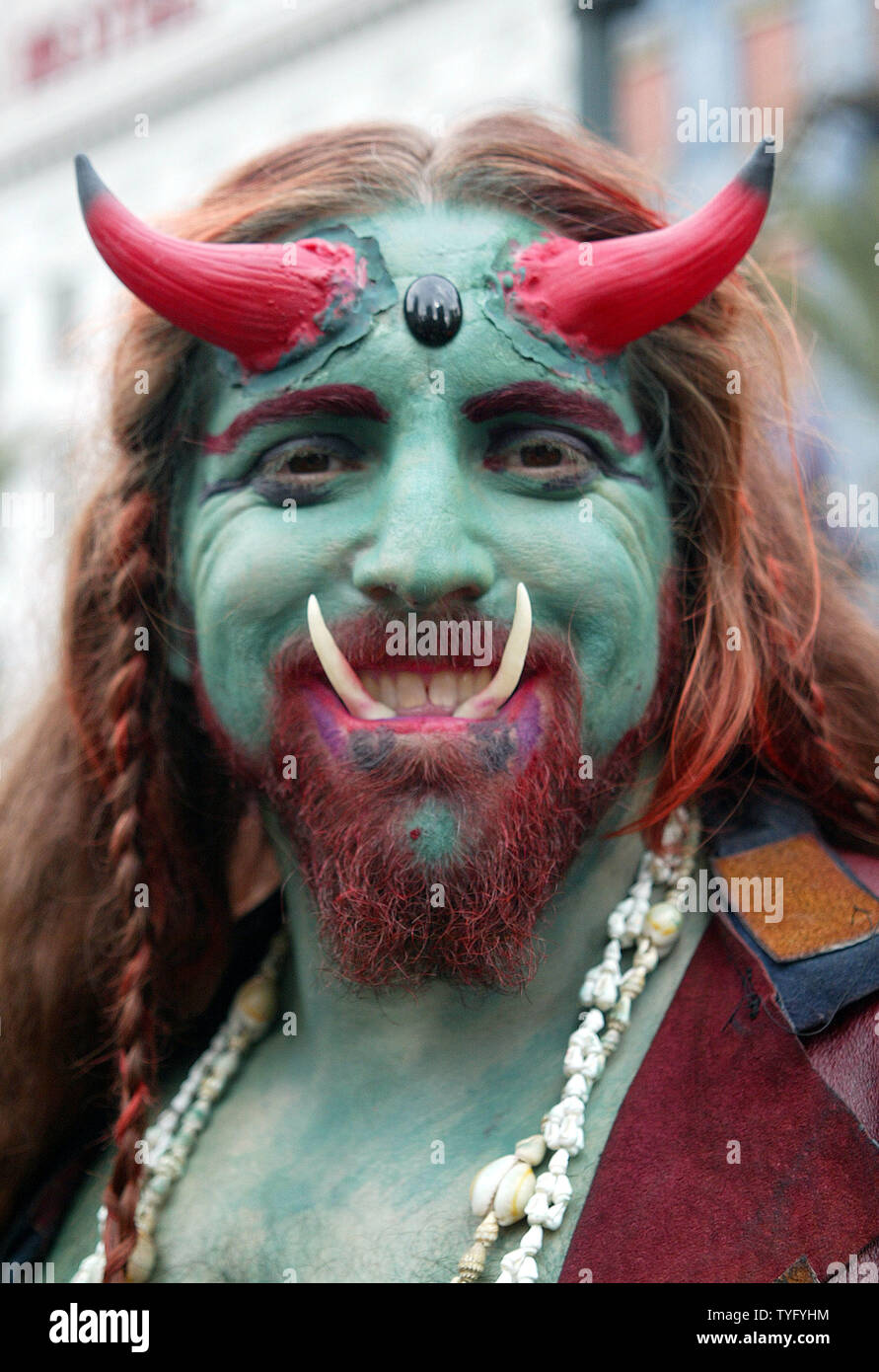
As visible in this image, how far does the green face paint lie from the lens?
74.7 inches

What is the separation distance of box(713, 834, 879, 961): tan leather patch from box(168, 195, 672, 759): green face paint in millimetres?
284

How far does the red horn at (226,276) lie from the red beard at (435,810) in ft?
1.56

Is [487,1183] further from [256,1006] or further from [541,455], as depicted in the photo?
[541,455]

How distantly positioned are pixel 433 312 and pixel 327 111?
1683cm

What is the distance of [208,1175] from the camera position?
2.14 meters

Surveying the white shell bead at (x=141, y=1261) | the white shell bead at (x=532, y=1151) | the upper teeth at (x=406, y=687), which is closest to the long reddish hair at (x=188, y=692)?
the white shell bead at (x=141, y=1261)

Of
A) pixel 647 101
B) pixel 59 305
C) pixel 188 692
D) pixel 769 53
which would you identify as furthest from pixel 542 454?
pixel 59 305

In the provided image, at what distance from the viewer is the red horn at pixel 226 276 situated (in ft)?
6.46

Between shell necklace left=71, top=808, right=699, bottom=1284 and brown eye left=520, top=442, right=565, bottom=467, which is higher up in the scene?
brown eye left=520, top=442, right=565, bottom=467

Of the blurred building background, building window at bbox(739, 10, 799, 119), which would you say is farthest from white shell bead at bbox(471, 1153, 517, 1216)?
building window at bbox(739, 10, 799, 119)

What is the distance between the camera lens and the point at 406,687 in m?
1.94

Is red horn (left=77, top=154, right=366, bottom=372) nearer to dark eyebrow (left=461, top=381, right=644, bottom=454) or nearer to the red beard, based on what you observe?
dark eyebrow (left=461, top=381, right=644, bottom=454)

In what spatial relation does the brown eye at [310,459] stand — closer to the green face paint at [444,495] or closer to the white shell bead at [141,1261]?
the green face paint at [444,495]

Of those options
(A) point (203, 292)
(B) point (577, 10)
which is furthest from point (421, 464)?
(B) point (577, 10)
